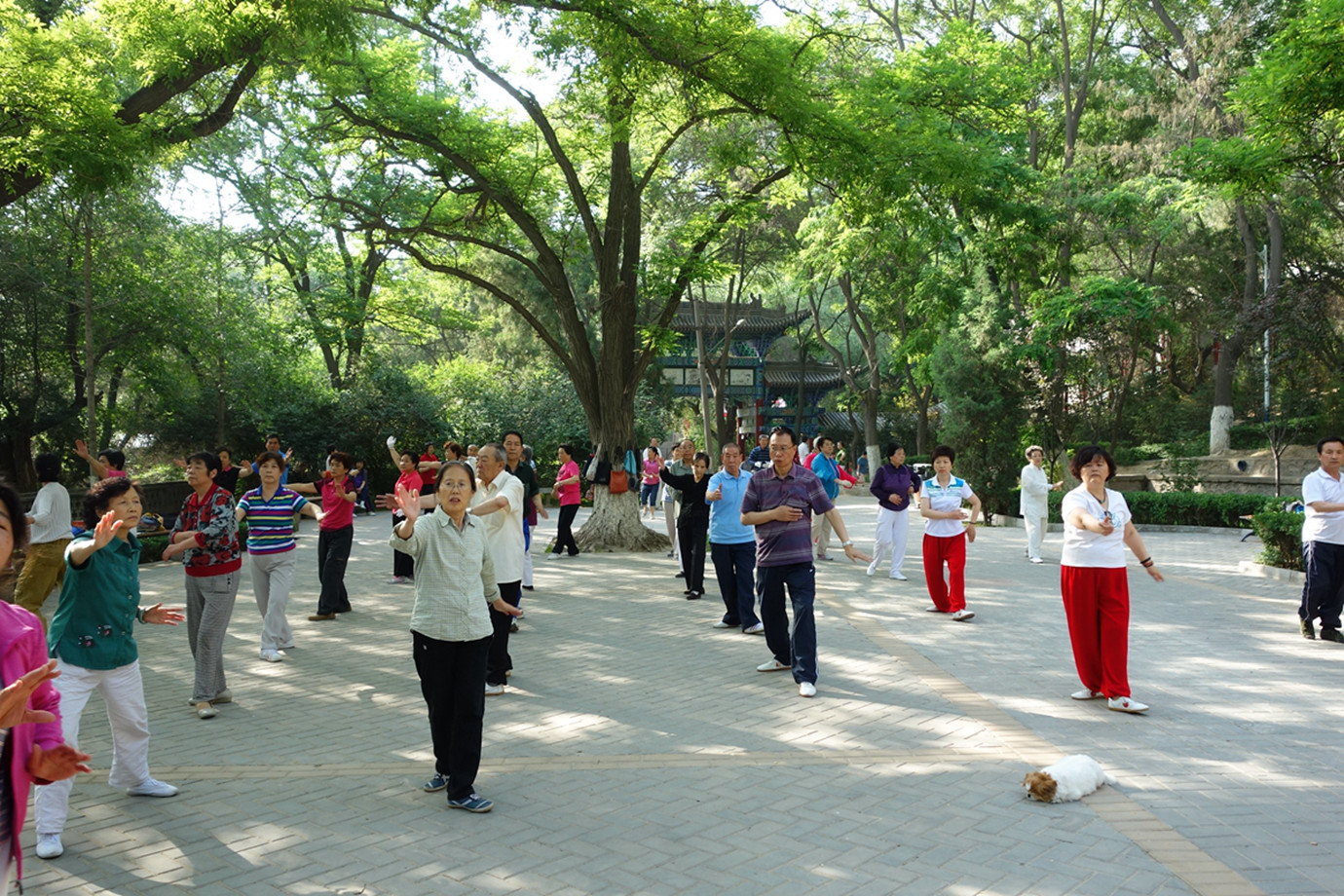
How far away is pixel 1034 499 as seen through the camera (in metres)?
13.6

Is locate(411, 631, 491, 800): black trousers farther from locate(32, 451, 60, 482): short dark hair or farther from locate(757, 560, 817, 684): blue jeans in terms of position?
locate(32, 451, 60, 482): short dark hair

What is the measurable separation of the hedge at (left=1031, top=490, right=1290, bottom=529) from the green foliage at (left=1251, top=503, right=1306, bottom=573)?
21.8ft

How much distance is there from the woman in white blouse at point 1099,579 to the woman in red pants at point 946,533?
9.67 ft

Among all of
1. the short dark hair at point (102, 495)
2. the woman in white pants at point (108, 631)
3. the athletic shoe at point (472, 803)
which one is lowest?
the athletic shoe at point (472, 803)

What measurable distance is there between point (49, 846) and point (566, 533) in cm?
1122

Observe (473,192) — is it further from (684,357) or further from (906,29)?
(684,357)

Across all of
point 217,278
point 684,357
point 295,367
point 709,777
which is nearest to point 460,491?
point 709,777

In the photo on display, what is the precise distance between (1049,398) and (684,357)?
24585 millimetres

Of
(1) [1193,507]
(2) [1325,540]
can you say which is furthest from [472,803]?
(1) [1193,507]

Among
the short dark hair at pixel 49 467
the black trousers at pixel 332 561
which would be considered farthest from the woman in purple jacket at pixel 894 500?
the short dark hair at pixel 49 467

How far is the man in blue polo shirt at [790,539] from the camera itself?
6809mm

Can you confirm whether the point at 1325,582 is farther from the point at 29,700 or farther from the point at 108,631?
the point at 29,700

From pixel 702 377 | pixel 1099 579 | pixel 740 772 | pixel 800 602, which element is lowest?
pixel 740 772

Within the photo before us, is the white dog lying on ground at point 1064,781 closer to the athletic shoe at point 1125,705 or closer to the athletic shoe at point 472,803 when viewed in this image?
the athletic shoe at point 1125,705
